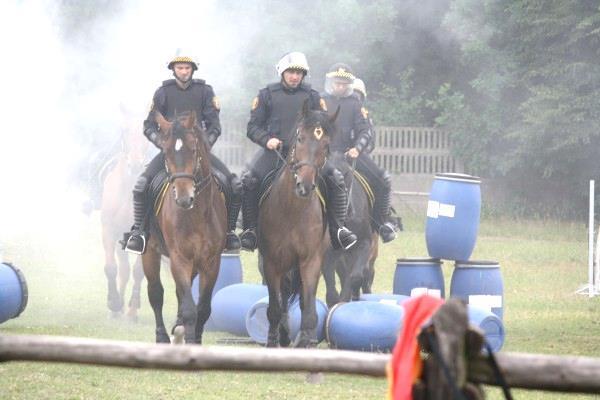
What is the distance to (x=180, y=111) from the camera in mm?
13250

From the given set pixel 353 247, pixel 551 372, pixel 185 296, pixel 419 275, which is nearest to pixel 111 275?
pixel 353 247

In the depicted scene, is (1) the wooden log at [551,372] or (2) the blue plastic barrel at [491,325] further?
(2) the blue plastic barrel at [491,325]

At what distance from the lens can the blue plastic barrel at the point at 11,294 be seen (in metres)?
14.2

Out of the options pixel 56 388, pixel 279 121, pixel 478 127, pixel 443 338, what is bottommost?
pixel 56 388

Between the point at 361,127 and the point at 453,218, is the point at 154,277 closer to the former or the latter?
the point at 361,127

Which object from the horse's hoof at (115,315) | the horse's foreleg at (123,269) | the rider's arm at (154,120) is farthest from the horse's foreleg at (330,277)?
the rider's arm at (154,120)

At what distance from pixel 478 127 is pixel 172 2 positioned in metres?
9.45

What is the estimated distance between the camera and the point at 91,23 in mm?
29031

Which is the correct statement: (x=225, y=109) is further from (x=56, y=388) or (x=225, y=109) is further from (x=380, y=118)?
(x=56, y=388)

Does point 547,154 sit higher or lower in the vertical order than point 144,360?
higher

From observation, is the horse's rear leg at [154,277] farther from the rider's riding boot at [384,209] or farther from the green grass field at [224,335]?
the rider's riding boot at [384,209]

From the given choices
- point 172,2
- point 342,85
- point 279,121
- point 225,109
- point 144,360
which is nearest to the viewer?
point 144,360

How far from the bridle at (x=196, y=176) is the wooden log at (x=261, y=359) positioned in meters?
6.38

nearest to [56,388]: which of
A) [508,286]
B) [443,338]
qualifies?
[443,338]
